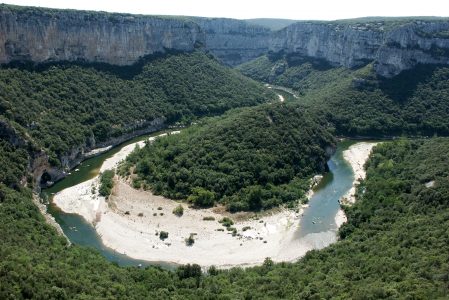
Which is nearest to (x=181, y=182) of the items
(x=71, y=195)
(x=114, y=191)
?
(x=114, y=191)

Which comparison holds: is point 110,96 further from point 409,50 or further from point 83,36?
point 409,50

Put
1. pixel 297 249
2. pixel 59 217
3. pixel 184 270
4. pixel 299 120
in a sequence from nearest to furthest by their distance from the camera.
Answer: pixel 184 270, pixel 297 249, pixel 59 217, pixel 299 120

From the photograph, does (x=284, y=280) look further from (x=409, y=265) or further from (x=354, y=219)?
(x=354, y=219)

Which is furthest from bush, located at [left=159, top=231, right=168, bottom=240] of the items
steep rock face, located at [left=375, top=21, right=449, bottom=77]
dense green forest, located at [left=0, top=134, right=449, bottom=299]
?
steep rock face, located at [left=375, top=21, right=449, bottom=77]

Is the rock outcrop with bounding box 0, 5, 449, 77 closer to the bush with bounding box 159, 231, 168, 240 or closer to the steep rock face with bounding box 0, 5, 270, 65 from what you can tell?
the steep rock face with bounding box 0, 5, 270, 65

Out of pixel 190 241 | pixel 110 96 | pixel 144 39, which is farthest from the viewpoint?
pixel 144 39

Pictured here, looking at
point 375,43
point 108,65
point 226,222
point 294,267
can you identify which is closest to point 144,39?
point 108,65
